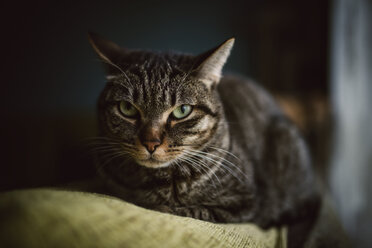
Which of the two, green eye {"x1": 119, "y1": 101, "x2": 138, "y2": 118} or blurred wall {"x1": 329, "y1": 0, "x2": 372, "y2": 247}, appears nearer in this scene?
green eye {"x1": 119, "y1": 101, "x2": 138, "y2": 118}

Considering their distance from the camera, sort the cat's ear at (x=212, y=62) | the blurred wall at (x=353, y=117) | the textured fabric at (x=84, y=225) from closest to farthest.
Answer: the textured fabric at (x=84, y=225) → the cat's ear at (x=212, y=62) → the blurred wall at (x=353, y=117)

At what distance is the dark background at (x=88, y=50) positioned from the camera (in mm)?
2479

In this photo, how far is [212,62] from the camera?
3.38 feet

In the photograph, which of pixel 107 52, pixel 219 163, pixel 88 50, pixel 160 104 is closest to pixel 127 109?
pixel 160 104

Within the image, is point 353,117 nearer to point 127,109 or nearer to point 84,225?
point 127,109

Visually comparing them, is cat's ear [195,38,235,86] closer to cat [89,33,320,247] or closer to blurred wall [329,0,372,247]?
cat [89,33,320,247]

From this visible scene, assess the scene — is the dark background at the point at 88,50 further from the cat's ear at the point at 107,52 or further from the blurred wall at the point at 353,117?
the cat's ear at the point at 107,52

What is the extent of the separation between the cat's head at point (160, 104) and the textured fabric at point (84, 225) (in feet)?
1.03

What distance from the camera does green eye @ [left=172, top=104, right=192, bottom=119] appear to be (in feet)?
3.20

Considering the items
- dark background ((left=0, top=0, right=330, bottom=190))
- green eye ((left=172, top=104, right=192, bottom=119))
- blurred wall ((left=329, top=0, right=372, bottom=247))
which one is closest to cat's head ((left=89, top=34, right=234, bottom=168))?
green eye ((left=172, top=104, right=192, bottom=119))

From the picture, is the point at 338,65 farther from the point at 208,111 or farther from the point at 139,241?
the point at 139,241

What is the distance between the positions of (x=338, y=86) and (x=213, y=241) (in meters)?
1.55

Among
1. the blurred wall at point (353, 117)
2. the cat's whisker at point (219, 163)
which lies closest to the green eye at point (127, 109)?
the cat's whisker at point (219, 163)

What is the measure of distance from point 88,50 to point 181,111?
310 cm
